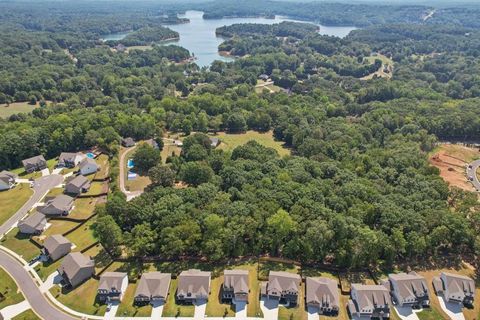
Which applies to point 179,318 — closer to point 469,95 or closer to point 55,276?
point 55,276

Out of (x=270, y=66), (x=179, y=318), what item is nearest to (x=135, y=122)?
(x=179, y=318)

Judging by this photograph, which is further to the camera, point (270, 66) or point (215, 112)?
point (270, 66)

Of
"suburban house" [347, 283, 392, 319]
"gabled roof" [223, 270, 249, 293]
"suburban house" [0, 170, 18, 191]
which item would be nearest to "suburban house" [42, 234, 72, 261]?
"suburban house" [0, 170, 18, 191]

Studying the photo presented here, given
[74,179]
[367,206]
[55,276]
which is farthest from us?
[74,179]

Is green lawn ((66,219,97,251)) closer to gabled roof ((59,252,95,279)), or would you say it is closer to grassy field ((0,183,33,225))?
gabled roof ((59,252,95,279))

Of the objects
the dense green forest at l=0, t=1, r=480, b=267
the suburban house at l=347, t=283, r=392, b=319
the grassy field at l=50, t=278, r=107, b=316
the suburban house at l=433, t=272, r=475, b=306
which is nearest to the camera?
the suburban house at l=347, t=283, r=392, b=319

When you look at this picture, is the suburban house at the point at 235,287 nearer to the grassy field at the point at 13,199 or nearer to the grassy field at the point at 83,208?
the grassy field at the point at 83,208

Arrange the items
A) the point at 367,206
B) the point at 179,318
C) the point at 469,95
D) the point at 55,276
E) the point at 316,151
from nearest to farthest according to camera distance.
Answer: the point at 179,318 < the point at 55,276 < the point at 367,206 < the point at 316,151 < the point at 469,95
